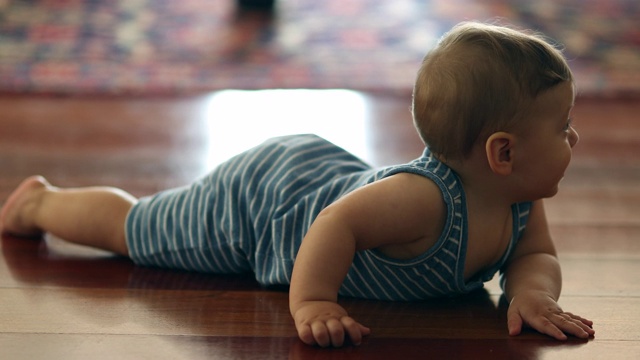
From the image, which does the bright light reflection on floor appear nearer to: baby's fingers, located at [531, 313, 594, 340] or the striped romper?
the striped romper

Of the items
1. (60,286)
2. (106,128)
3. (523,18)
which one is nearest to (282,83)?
(106,128)

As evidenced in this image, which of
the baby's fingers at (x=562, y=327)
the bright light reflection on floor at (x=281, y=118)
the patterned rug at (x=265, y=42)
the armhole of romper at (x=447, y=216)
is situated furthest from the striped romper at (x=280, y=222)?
the patterned rug at (x=265, y=42)

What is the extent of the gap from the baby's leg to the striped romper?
3 centimetres

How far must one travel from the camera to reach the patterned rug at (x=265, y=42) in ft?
9.00

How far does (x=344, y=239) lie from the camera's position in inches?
41.0

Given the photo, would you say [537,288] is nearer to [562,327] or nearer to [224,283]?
[562,327]

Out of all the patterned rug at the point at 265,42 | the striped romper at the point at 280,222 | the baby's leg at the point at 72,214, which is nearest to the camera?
the striped romper at the point at 280,222

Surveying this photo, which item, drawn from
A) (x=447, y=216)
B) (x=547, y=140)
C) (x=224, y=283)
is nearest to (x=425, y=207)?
(x=447, y=216)

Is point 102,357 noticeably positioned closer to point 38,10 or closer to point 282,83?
point 282,83

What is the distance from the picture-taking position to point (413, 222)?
1.08 metres

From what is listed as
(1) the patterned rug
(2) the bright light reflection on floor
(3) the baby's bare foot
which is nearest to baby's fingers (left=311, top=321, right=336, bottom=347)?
(3) the baby's bare foot

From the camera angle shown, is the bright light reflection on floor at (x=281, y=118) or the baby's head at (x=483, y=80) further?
the bright light reflection on floor at (x=281, y=118)

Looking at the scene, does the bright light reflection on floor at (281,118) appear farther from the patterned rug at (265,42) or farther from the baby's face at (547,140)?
the baby's face at (547,140)

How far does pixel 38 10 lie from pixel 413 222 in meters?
2.59
